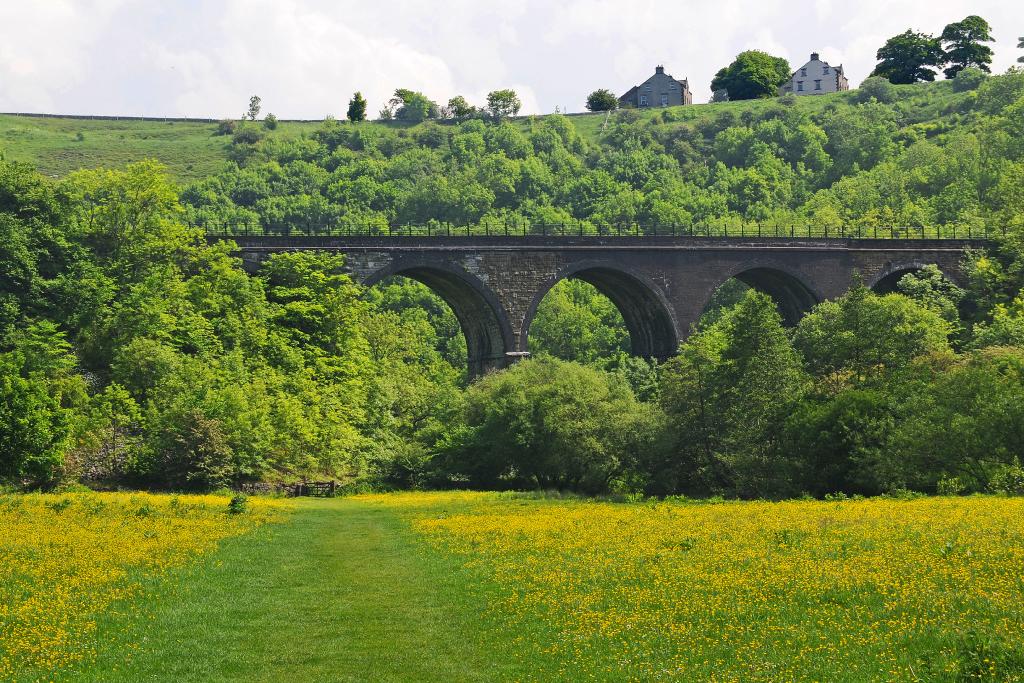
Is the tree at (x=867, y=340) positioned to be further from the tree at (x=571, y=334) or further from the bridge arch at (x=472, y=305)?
the tree at (x=571, y=334)

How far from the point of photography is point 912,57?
180m

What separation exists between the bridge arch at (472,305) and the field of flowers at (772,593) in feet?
132

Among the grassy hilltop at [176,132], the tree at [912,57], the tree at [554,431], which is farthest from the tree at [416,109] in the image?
the tree at [554,431]

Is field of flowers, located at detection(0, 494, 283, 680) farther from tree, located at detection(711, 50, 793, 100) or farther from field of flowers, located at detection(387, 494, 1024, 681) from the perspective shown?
tree, located at detection(711, 50, 793, 100)

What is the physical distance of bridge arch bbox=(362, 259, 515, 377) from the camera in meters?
71.9

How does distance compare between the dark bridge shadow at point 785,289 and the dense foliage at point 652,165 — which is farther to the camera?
the dense foliage at point 652,165

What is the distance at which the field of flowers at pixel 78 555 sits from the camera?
18141 mm

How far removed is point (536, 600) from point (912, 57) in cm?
17601

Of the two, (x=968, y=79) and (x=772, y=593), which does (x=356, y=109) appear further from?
(x=772, y=593)

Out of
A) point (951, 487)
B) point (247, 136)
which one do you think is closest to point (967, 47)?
point (247, 136)

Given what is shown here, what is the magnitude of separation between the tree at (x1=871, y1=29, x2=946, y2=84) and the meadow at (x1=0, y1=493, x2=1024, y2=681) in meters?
160

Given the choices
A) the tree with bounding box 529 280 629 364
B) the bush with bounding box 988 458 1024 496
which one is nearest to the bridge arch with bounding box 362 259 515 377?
the bush with bounding box 988 458 1024 496

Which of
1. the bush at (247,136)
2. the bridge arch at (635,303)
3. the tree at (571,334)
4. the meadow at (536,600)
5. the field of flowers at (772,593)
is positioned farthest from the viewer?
the bush at (247,136)

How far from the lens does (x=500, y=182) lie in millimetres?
159750
